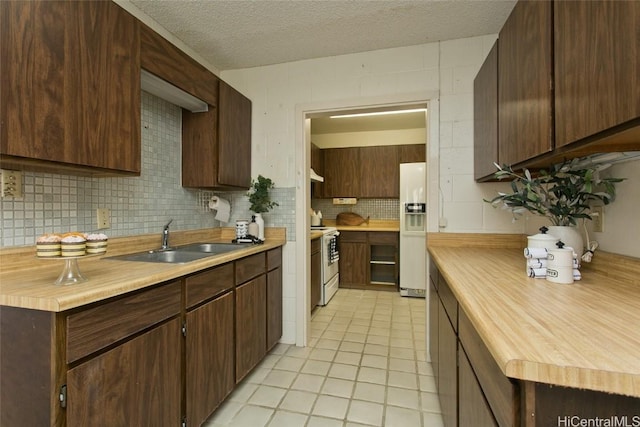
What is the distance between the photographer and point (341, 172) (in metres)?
4.63

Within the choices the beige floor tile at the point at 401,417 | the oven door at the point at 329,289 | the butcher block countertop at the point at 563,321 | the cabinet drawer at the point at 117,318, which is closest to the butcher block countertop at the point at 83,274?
the cabinet drawer at the point at 117,318

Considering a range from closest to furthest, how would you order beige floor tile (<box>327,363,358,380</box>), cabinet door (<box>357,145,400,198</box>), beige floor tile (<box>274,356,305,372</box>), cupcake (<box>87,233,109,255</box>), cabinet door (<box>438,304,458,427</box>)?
cupcake (<box>87,233,109,255</box>) < cabinet door (<box>438,304,458,427</box>) < beige floor tile (<box>327,363,358,380</box>) < beige floor tile (<box>274,356,305,372</box>) < cabinet door (<box>357,145,400,198</box>)

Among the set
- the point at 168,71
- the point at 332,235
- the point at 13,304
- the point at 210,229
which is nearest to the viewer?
the point at 13,304

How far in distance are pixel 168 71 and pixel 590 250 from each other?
2.36 m

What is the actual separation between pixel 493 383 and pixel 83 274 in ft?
4.78

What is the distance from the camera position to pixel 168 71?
171cm

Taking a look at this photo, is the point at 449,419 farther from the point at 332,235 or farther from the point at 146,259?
the point at 332,235

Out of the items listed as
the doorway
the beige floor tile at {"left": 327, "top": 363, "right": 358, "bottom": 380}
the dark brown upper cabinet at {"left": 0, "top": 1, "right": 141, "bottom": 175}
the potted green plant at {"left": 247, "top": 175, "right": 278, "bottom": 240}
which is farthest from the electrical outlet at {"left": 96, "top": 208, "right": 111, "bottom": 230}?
the beige floor tile at {"left": 327, "top": 363, "right": 358, "bottom": 380}

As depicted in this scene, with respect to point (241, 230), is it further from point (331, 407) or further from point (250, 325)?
point (331, 407)

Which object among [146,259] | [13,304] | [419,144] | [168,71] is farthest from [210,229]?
[419,144]

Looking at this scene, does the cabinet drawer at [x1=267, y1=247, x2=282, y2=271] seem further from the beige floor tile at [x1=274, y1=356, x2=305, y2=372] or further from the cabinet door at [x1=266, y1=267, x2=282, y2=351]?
the beige floor tile at [x1=274, y1=356, x2=305, y2=372]

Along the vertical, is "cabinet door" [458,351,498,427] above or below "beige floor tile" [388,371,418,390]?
above

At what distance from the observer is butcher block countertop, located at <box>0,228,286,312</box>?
0.86 metres

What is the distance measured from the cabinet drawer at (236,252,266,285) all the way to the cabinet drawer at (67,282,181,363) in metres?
0.56
